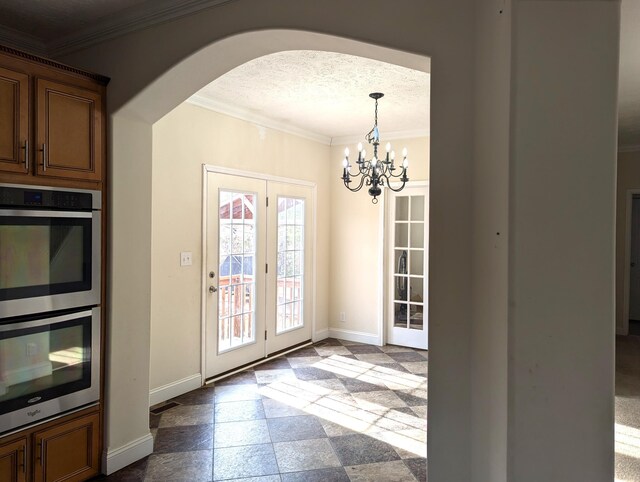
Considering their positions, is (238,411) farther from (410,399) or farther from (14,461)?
(14,461)

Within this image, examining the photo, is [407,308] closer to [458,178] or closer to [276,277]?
[276,277]

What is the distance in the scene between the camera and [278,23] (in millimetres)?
1882

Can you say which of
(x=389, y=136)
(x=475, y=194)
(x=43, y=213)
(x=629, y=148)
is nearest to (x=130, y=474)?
(x=43, y=213)

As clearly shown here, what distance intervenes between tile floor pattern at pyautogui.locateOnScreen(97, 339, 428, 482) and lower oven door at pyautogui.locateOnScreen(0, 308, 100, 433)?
1.98 ft

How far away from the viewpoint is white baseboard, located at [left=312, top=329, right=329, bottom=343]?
5583 mm

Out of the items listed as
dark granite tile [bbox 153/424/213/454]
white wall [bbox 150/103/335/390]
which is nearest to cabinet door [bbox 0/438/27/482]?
dark granite tile [bbox 153/424/213/454]

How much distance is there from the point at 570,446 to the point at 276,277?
4.06 metres

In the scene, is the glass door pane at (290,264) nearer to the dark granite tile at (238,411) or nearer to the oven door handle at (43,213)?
the dark granite tile at (238,411)

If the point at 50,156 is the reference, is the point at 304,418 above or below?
below

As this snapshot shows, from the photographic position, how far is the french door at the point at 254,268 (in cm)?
405

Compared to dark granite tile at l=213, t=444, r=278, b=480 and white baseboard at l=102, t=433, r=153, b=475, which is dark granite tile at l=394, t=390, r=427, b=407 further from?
white baseboard at l=102, t=433, r=153, b=475

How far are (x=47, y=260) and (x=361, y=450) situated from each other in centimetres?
228

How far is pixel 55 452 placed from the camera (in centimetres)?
222

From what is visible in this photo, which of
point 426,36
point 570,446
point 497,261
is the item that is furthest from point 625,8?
point 570,446
